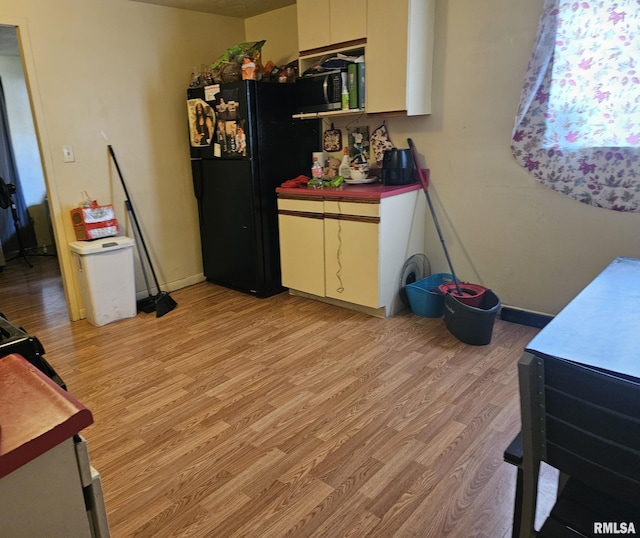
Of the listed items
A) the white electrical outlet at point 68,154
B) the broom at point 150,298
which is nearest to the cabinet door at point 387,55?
the broom at point 150,298

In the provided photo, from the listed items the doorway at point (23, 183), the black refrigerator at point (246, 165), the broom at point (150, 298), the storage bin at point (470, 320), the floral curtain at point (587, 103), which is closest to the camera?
the floral curtain at point (587, 103)

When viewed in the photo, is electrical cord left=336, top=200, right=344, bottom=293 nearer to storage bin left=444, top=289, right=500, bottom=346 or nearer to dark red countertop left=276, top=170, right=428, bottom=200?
dark red countertop left=276, top=170, right=428, bottom=200

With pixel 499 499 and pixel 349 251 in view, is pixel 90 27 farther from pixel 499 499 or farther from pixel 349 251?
pixel 499 499

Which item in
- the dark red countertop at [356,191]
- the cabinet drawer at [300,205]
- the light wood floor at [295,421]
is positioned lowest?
the light wood floor at [295,421]

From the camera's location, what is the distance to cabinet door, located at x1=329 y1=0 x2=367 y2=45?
2.98 meters

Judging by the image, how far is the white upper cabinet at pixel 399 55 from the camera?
285cm

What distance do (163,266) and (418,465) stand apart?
2880 mm

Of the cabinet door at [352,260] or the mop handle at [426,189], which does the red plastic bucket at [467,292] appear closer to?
the mop handle at [426,189]

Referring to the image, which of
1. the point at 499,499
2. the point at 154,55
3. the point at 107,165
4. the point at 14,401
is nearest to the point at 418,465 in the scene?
the point at 499,499

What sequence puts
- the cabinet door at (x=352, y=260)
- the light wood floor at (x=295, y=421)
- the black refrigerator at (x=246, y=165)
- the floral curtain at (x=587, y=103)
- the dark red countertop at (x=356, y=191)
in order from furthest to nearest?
the black refrigerator at (x=246, y=165) → the cabinet door at (x=352, y=260) → the dark red countertop at (x=356, y=191) → the floral curtain at (x=587, y=103) → the light wood floor at (x=295, y=421)

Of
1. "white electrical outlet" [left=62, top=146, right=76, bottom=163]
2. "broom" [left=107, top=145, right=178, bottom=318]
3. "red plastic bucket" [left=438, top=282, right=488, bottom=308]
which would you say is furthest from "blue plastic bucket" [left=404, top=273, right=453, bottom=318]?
"white electrical outlet" [left=62, top=146, right=76, bottom=163]

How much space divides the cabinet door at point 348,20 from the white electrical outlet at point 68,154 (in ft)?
6.65

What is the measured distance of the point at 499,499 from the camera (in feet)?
5.41

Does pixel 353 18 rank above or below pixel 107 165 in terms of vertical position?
above
